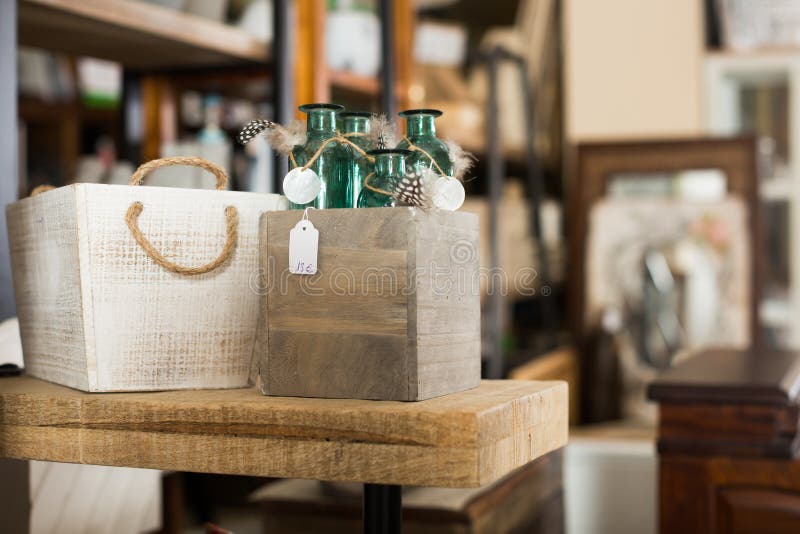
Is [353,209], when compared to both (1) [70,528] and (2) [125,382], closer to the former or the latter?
(2) [125,382]

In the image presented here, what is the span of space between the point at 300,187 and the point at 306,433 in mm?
265

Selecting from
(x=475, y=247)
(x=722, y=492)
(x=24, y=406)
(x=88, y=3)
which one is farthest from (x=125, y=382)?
(x=722, y=492)

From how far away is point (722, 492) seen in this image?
1.94m

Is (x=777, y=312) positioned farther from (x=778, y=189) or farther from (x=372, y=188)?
(x=372, y=188)

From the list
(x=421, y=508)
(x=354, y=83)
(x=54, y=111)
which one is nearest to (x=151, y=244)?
(x=421, y=508)

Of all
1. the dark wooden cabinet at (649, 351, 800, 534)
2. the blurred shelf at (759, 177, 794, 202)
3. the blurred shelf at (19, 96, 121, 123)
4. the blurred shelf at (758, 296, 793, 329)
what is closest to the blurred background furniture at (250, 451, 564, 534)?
the dark wooden cabinet at (649, 351, 800, 534)

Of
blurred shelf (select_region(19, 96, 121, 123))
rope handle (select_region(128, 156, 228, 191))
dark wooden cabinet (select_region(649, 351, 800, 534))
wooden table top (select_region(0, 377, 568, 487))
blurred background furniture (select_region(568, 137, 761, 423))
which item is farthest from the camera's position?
blurred background furniture (select_region(568, 137, 761, 423))

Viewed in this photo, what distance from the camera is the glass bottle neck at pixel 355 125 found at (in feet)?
3.65

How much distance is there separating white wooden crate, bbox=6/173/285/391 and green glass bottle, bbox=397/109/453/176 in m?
0.19

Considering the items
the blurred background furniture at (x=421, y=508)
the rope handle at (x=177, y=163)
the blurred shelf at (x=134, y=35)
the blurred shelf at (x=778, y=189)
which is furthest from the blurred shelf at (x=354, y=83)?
the blurred shelf at (x=778, y=189)

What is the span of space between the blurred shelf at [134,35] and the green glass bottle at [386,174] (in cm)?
80

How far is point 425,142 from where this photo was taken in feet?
3.62

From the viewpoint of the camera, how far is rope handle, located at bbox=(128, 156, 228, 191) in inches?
44.8

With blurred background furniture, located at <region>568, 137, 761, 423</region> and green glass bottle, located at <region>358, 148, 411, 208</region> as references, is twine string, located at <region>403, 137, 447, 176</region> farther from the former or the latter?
blurred background furniture, located at <region>568, 137, 761, 423</region>
